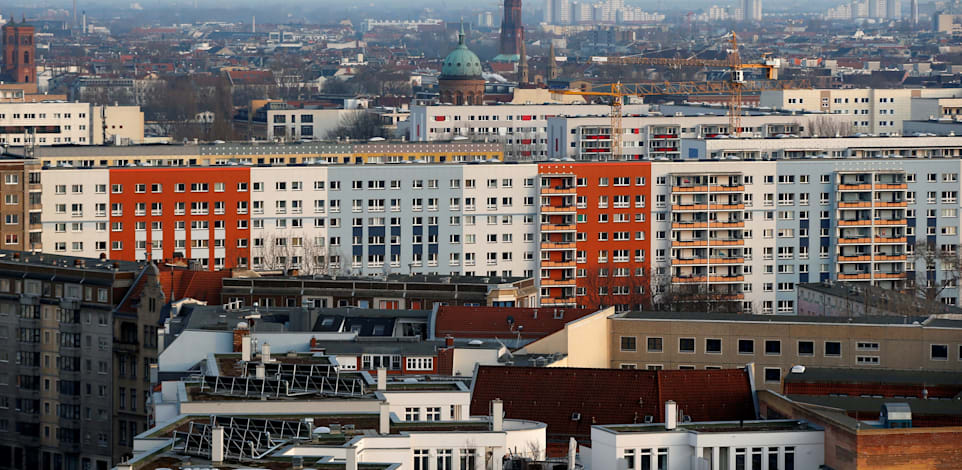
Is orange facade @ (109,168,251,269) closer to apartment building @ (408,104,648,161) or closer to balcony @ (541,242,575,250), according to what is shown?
balcony @ (541,242,575,250)

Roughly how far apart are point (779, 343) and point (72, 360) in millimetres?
17506

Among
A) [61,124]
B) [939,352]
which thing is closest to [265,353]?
[939,352]

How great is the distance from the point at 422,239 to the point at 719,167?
1010 centimetres

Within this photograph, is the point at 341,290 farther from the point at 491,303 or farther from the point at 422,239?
the point at 422,239

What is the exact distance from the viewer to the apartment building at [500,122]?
12744cm

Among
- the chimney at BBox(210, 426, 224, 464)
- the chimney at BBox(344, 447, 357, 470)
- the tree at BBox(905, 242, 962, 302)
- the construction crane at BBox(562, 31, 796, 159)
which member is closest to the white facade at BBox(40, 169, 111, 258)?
the tree at BBox(905, 242, 962, 302)

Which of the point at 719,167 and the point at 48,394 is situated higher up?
the point at 719,167

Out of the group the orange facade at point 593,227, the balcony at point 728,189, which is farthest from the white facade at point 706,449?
the balcony at point 728,189

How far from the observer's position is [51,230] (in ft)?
250

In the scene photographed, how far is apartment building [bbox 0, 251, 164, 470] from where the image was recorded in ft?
183

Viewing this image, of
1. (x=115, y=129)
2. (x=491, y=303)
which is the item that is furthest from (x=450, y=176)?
(x=115, y=129)

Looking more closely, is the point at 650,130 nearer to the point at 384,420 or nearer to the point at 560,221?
the point at 560,221

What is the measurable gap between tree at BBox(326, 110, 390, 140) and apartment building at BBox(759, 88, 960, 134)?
22.0 meters

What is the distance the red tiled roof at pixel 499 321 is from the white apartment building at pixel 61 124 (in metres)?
82.7
